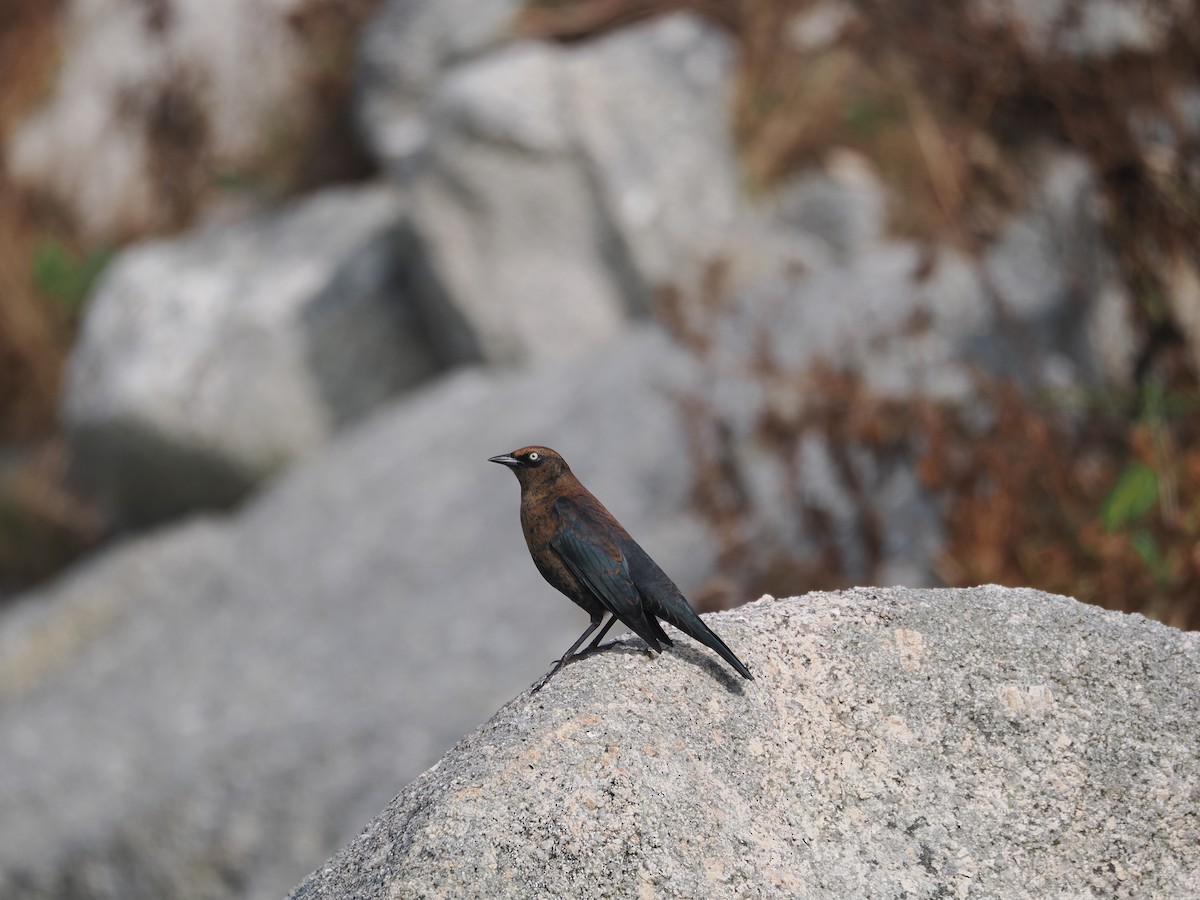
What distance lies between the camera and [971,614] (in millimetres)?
2113

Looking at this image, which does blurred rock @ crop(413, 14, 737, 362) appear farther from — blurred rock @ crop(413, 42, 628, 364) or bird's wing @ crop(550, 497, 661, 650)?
bird's wing @ crop(550, 497, 661, 650)

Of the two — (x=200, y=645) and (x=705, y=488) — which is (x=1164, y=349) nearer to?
(x=705, y=488)

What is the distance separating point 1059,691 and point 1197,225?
9.69ft

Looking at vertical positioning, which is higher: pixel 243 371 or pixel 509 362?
pixel 243 371

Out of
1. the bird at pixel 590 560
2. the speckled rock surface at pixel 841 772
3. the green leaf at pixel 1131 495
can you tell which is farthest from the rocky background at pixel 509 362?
the bird at pixel 590 560

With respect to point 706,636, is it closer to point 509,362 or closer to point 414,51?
point 509,362

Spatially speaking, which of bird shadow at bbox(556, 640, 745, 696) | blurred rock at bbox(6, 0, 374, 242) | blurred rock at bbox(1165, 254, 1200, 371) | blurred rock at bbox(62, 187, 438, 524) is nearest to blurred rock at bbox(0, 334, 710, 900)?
blurred rock at bbox(62, 187, 438, 524)

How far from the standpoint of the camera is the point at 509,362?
296 inches

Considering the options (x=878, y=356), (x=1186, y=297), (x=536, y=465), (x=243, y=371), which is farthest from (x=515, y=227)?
(x=536, y=465)

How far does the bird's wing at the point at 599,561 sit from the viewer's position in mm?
2154

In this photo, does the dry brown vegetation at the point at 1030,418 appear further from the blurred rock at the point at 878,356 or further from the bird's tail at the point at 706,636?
the bird's tail at the point at 706,636

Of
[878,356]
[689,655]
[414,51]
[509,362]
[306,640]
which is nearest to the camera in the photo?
[689,655]

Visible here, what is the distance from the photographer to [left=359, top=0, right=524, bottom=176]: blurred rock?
28.3 feet

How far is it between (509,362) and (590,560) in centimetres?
534
